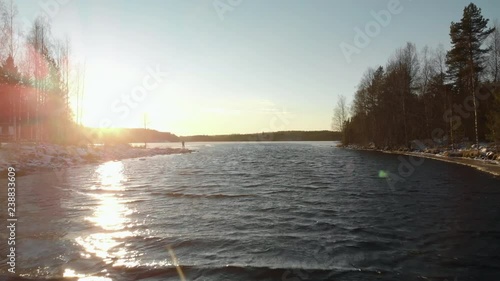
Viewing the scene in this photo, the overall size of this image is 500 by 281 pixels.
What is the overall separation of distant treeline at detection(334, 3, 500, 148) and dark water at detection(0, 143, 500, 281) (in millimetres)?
33475

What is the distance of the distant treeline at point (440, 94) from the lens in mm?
44406

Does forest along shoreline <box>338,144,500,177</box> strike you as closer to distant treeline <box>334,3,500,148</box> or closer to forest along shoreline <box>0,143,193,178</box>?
distant treeline <box>334,3,500,148</box>

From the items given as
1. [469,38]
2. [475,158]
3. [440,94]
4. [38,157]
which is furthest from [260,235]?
[440,94]

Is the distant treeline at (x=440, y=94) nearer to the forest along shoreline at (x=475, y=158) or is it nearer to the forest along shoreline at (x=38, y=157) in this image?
the forest along shoreline at (x=475, y=158)

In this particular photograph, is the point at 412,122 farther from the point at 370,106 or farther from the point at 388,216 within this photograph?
the point at 388,216

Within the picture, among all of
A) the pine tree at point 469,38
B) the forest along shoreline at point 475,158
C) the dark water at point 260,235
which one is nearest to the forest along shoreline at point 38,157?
the dark water at point 260,235

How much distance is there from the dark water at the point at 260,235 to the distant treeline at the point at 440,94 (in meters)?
33.5

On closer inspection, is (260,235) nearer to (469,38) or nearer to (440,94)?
(469,38)

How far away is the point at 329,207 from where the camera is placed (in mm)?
15016

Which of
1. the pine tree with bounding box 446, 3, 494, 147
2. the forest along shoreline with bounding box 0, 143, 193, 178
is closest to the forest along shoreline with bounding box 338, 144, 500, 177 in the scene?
the pine tree with bounding box 446, 3, 494, 147

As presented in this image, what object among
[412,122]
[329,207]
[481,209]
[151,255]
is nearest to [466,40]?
[412,122]

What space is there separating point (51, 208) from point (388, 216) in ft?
48.6

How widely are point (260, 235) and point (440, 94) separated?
65.2 m

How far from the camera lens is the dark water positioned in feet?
24.5
